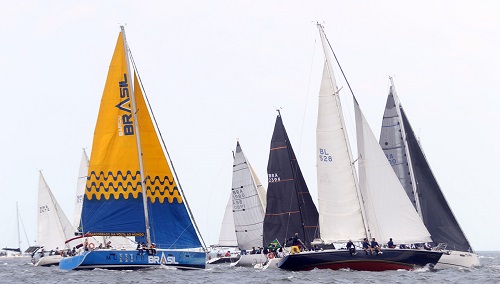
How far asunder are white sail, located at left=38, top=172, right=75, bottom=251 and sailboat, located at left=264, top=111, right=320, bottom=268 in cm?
2239

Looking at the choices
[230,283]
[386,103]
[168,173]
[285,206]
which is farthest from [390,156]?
[230,283]

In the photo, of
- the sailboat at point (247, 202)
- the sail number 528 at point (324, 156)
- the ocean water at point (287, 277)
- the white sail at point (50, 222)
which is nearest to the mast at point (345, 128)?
the sail number 528 at point (324, 156)

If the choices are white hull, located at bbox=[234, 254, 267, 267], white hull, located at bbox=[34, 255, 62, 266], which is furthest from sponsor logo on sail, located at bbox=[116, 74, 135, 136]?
white hull, located at bbox=[34, 255, 62, 266]

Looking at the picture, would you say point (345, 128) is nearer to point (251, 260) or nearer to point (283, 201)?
point (283, 201)

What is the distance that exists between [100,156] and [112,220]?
3010 mm

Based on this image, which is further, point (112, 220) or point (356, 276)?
point (112, 220)

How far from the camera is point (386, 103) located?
5622 centimetres

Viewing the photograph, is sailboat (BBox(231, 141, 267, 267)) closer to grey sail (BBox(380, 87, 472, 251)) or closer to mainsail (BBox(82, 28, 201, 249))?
grey sail (BBox(380, 87, 472, 251))

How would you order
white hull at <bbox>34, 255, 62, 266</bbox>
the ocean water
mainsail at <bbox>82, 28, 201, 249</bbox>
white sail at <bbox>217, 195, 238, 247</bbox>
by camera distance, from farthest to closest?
white sail at <bbox>217, 195, 238, 247</bbox> → white hull at <bbox>34, 255, 62, 266</bbox> → mainsail at <bbox>82, 28, 201, 249</bbox> → the ocean water

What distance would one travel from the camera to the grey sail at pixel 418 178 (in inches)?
2025

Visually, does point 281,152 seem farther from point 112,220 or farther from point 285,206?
point 112,220

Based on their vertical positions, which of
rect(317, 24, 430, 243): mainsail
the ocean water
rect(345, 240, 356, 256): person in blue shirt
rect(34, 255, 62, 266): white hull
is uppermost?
rect(317, 24, 430, 243): mainsail

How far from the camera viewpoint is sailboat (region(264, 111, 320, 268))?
188 feet

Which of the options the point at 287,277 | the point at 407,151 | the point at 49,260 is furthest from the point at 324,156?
the point at 49,260
